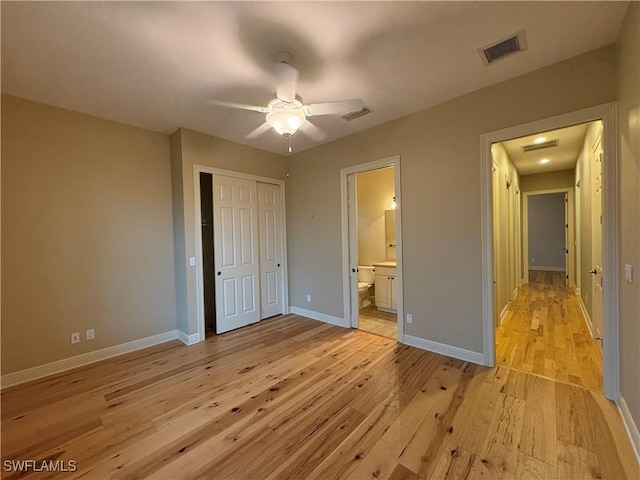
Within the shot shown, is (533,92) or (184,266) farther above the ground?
(533,92)

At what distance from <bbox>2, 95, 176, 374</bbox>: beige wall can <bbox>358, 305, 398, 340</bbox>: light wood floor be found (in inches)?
110

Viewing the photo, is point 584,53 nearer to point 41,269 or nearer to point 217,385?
point 217,385

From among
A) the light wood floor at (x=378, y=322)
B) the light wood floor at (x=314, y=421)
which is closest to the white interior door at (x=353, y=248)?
the light wood floor at (x=378, y=322)

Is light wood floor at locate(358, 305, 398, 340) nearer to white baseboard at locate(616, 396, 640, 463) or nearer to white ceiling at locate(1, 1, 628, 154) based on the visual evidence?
white baseboard at locate(616, 396, 640, 463)

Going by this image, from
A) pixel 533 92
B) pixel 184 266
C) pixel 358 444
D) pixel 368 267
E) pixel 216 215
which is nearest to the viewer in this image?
pixel 358 444

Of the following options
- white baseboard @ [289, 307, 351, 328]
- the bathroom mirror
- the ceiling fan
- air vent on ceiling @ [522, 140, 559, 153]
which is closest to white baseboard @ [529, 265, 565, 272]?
air vent on ceiling @ [522, 140, 559, 153]

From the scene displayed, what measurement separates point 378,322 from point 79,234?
13.2 ft

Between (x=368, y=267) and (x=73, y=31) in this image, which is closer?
(x=73, y=31)

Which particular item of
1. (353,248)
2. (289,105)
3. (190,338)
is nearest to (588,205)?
(353,248)

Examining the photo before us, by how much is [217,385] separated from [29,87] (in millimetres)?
3240

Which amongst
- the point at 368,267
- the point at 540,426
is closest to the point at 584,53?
the point at 540,426

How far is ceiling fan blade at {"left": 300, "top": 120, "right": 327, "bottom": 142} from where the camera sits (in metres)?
3.42

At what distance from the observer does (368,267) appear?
5.09 m

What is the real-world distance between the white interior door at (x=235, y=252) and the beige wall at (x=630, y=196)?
396 cm
